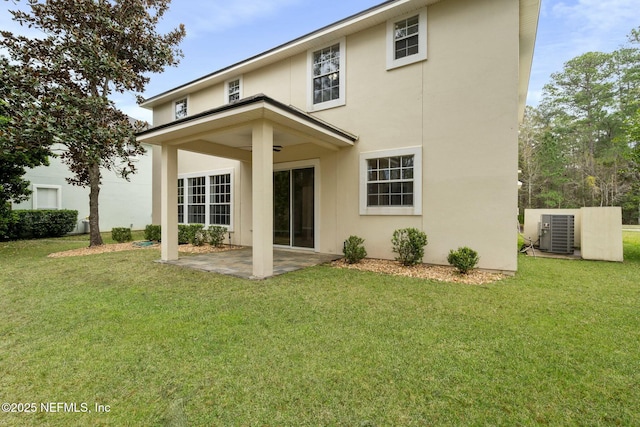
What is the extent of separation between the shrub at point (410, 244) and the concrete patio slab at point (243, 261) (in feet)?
5.82

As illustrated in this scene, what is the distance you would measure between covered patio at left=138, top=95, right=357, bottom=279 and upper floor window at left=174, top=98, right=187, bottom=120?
A: 554 cm

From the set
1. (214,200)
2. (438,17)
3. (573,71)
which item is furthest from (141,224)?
(573,71)

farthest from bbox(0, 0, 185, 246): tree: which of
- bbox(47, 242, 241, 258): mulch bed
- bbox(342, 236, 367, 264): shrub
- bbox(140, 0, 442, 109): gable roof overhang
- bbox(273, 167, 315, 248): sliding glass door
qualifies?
bbox(342, 236, 367, 264): shrub

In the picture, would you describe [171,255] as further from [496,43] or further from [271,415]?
[496,43]

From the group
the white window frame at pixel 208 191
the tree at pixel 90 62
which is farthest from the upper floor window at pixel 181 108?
the white window frame at pixel 208 191

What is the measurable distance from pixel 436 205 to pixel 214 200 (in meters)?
8.38

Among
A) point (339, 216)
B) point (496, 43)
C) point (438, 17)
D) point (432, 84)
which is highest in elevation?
point (438, 17)

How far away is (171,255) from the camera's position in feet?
24.8

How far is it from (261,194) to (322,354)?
354 cm

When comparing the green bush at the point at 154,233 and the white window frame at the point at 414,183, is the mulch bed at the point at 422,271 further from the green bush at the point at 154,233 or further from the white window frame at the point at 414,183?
the green bush at the point at 154,233

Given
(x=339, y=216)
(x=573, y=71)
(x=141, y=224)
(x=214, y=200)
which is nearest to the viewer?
(x=339, y=216)

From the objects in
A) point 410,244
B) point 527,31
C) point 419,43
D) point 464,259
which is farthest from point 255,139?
point 527,31

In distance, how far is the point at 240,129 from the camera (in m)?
6.07

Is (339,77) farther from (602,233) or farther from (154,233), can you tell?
(154,233)
